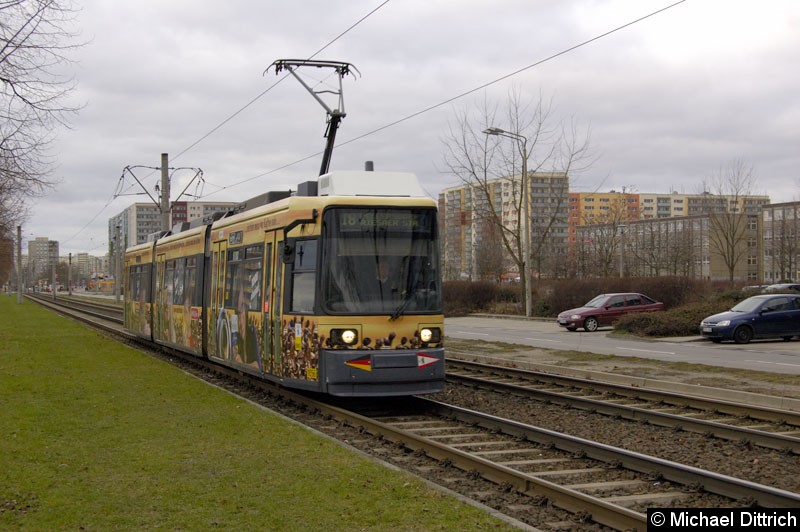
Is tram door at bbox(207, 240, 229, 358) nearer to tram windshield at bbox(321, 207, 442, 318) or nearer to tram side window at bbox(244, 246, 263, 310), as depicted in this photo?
tram side window at bbox(244, 246, 263, 310)

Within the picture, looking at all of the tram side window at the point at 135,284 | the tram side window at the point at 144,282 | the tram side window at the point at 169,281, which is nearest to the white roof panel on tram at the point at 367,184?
the tram side window at the point at 169,281

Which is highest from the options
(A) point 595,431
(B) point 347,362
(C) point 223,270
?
(C) point 223,270

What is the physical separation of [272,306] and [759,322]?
60.1 ft

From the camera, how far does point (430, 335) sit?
12.1 meters

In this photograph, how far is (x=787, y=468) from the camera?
8.52 metres

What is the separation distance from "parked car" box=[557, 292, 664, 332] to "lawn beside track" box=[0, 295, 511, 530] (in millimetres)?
22058

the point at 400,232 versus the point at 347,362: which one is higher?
the point at 400,232

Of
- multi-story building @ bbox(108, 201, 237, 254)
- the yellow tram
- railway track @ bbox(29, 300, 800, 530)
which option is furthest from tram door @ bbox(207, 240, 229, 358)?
multi-story building @ bbox(108, 201, 237, 254)

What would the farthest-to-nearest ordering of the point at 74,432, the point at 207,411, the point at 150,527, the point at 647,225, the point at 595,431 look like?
the point at 647,225, the point at 207,411, the point at 595,431, the point at 74,432, the point at 150,527

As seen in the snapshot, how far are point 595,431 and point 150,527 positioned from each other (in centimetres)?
649

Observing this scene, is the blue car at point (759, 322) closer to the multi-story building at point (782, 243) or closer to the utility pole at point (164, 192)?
the utility pole at point (164, 192)

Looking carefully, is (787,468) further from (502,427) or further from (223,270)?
(223,270)

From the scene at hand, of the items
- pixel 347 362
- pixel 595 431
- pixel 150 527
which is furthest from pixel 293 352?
pixel 150 527

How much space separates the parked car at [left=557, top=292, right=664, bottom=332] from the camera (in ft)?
110
